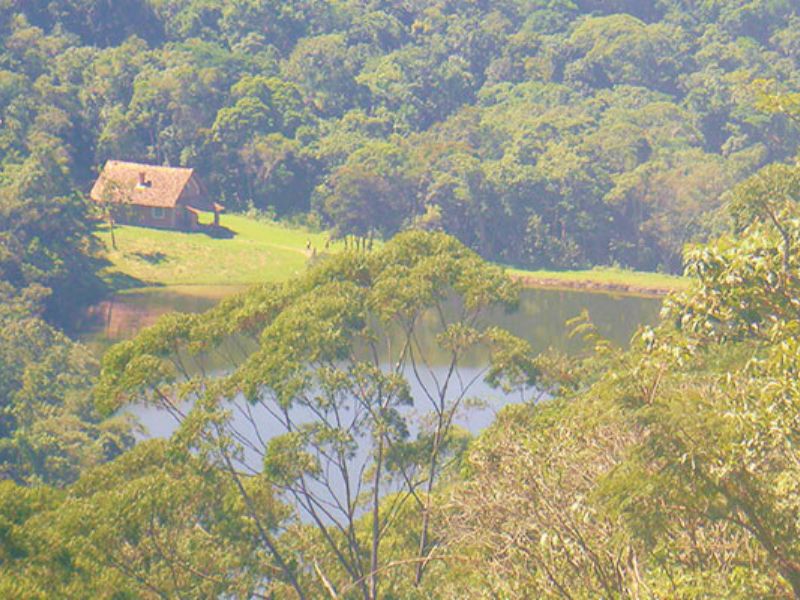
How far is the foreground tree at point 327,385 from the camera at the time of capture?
13766 mm

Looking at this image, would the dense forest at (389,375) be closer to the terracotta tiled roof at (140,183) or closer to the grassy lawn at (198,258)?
the grassy lawn at (198,258)

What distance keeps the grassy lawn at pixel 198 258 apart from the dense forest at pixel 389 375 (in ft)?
6.36

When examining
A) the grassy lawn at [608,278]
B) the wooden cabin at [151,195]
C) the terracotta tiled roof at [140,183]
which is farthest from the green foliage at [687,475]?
the grassy lawn at [608,278]

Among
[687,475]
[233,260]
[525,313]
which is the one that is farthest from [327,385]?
[233,260]

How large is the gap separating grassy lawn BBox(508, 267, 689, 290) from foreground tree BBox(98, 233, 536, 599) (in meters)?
46.8

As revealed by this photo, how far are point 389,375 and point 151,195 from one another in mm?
49369

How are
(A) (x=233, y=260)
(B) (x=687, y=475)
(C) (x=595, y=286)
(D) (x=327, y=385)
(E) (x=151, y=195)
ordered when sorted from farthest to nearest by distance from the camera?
(C) (x=595, y=286)
(E) (x=151, y=195)
(A) (x=233, y=260)
(D) (x=327, y=385)
(B) (x=687, y=475)

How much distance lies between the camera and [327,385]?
13.9 meters

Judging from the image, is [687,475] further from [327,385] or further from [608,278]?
[608,278]

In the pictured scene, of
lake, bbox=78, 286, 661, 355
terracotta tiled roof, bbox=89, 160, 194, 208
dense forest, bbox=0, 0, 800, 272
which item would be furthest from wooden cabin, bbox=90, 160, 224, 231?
lake, bbox=78, 286, 661, 355

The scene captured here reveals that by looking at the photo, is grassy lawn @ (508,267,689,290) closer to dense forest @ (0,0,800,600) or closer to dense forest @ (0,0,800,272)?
dense forest @ (0,0,800,600)

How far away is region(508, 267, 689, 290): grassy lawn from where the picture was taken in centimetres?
6331

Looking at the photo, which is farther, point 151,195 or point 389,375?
point 151,195

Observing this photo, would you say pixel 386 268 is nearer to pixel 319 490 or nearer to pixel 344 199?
pixel 319 490
